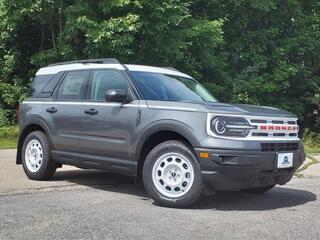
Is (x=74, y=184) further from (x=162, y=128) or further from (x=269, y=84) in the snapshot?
(x=269, y=84)

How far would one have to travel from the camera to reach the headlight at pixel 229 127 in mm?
6430

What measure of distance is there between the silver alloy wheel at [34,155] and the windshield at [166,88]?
2132mm

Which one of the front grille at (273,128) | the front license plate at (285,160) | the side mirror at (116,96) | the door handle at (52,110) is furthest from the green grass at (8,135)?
the front license plate at (285,160)

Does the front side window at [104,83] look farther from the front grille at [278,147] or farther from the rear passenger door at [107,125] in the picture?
the front grille at [278,147]

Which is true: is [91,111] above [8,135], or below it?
above

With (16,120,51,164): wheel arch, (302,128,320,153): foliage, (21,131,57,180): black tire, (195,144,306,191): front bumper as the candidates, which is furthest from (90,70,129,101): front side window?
(302,128,320,153): foliage

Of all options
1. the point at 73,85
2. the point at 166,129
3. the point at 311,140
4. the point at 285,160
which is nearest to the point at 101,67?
the point at 73,85

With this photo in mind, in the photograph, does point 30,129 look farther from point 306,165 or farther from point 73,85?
point 306,165

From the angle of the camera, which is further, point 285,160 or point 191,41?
point 191,41

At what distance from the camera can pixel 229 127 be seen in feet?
21.1

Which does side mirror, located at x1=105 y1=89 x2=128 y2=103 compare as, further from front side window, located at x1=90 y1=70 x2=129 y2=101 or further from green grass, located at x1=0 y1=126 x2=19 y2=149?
green grass, located at x1=0 y1=126 x2=19 y2=149

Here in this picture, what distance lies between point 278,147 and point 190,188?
1.20 meters

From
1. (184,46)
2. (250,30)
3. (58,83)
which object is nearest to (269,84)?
(250,30)

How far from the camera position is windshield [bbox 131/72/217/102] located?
7352mm
